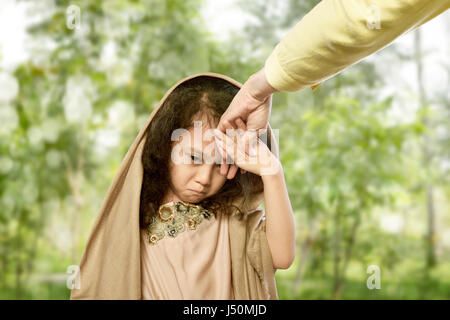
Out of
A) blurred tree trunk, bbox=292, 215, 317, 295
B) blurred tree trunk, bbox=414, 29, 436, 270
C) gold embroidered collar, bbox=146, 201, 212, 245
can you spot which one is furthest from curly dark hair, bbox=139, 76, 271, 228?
blurred tree trunk, bbox=414, 29, 436, 270

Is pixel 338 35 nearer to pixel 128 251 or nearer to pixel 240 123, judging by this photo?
pixel 240 123

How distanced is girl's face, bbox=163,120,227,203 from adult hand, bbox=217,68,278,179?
0.17ft

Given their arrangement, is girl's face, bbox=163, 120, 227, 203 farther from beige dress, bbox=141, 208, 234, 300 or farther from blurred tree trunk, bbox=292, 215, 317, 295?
blurred tree trunk, bbox=292, 215, 317, 295

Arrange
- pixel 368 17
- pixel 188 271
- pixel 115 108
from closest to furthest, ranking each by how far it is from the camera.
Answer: pixel 368 17, pixel 188 271, pixel 115 108

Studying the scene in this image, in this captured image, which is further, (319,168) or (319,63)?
(319,168)

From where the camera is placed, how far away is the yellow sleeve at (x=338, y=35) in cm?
67

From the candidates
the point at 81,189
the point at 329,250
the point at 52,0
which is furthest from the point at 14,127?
the point at 329,250

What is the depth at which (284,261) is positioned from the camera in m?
0.93

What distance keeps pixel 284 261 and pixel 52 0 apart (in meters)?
2.33

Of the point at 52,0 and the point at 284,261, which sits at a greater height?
the point at 52,0

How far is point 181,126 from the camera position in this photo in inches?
38.1

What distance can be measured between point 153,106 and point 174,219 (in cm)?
176

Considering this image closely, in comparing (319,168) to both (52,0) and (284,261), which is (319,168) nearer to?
(284,261)
